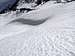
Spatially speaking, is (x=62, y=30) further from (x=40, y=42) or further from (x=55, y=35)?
(x=40, y=42)

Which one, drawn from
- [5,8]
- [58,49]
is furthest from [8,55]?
[5,8]

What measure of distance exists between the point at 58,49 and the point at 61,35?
2.73ft

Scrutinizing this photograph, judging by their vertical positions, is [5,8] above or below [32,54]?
below

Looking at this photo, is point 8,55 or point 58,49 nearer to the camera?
point 58,49

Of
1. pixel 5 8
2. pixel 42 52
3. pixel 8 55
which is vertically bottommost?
pixel 5 8

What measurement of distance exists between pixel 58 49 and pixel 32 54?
2.14 ft

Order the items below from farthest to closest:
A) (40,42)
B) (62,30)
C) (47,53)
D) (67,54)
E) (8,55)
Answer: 1. (62,30)
2. (40,42)
3. (8,55)
4. (47,53)
5. (67,54)

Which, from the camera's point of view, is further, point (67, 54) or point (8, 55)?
point (8, 55)

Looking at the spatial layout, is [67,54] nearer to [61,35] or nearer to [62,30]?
[61,35]

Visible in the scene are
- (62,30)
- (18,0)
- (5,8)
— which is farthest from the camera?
(18,0)

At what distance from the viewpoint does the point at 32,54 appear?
3150 millimetres

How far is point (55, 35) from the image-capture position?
3883mm

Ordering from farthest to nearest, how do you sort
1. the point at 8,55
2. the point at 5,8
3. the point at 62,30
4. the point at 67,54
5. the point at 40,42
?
the point at 5,8 → the point at 62,30 → the point at 40,42 → the point at 8,55 → the point at 67,54

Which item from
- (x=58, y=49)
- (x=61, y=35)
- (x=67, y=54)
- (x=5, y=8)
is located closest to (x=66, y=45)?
(x=58, y=49)
